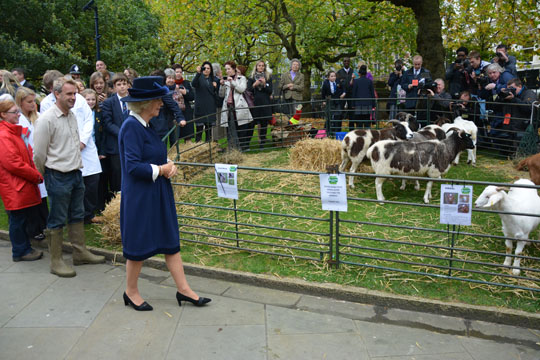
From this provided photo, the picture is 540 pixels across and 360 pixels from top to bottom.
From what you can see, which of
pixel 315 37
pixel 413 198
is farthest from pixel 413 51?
pixel 413 198

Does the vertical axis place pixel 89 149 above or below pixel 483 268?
above

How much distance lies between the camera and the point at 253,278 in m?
5.15

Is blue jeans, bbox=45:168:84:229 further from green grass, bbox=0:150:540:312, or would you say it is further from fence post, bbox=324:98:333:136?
fence post, bbox=324:98:333:136

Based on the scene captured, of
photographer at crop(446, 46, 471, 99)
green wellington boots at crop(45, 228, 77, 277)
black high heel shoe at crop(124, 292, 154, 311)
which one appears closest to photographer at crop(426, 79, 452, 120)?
photographer at crop(446, 46, 471, 99)

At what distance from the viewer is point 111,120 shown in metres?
7.20

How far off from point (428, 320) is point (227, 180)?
2.70 m

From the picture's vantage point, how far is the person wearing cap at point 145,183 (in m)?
4.11

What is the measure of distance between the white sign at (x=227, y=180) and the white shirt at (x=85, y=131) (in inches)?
89.2

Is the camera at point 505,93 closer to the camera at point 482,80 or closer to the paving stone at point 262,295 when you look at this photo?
the camera at point 482,80

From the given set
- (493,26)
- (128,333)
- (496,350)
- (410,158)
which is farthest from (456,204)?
(493,26)

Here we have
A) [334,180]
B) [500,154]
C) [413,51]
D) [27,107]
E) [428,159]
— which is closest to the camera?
[334,180]

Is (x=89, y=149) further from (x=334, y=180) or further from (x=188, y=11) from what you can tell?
A: (x=188, y=11)

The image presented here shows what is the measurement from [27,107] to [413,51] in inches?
756

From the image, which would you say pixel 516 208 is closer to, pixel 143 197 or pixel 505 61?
pixel 143 197
